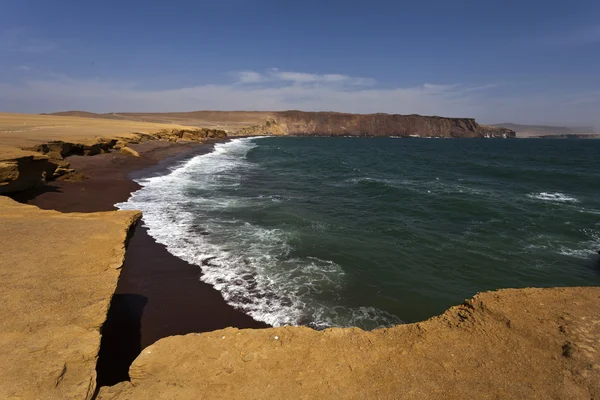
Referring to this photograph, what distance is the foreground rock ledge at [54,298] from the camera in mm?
3559

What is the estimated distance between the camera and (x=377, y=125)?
6845 inches

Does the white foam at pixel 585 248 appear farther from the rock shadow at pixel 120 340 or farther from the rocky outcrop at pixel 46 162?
the rocky outcrop at pixel 46 162

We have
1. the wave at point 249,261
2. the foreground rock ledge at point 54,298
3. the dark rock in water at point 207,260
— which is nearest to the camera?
the foreground rock ledge at point 54,298

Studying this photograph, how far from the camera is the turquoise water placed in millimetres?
8734

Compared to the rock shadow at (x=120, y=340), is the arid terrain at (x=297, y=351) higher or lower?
higher

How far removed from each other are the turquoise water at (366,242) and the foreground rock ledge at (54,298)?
3437mm

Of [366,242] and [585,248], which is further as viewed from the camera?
[366,242]

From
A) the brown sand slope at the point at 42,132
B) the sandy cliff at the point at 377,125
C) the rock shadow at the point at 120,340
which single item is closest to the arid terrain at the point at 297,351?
the rock shadow at the point at 120,340

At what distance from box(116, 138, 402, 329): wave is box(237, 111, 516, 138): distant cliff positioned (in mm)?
146754

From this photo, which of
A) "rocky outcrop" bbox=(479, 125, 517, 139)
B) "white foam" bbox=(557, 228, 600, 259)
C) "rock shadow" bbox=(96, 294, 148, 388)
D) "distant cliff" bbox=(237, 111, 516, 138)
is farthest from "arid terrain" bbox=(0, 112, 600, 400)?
"rocky outcrop" bbox=(479, 125, 517, 139)

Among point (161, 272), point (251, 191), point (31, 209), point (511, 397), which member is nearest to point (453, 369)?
point (511, 397)

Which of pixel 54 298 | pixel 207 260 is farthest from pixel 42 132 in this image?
pixel 54 298

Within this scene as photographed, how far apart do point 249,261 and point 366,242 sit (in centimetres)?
511

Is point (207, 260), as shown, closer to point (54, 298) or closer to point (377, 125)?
point (54, 298)
